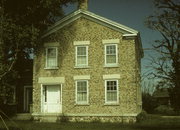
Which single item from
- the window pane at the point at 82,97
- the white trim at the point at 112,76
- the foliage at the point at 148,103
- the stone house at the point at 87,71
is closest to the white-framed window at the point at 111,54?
the stone house at the point at 87,71

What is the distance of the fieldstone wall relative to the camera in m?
24.8

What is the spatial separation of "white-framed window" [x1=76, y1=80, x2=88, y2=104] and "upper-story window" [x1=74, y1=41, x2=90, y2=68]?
1396 mm

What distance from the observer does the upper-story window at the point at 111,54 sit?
25.5 meters

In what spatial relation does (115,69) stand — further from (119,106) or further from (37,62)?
(37,62)

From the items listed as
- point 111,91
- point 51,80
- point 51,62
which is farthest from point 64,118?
point 51,62

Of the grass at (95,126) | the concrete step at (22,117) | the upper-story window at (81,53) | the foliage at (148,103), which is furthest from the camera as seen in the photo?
the foliage at (148,103)

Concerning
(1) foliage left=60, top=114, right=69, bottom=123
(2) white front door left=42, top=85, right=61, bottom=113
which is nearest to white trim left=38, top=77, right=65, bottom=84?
(2) white front door left=42, top=85, right=61, bottom=113

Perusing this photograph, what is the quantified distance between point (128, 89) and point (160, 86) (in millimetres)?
9300

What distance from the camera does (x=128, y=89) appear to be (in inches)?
973

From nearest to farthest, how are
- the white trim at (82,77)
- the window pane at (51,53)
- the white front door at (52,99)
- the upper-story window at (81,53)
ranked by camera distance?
the white trim at (82,77) < the upper-story window at (81,53) < the white front door at (52,99) < the window pane at (51,53)

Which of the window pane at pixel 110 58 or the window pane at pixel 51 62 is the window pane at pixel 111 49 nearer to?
the window pane at pixel 110 58

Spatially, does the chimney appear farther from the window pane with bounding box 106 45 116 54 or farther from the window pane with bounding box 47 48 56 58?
the window pane with bounding box 106 45 116 54

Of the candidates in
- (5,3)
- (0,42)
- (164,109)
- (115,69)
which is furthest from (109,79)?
(164,109)

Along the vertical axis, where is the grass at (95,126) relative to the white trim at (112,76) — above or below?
below
